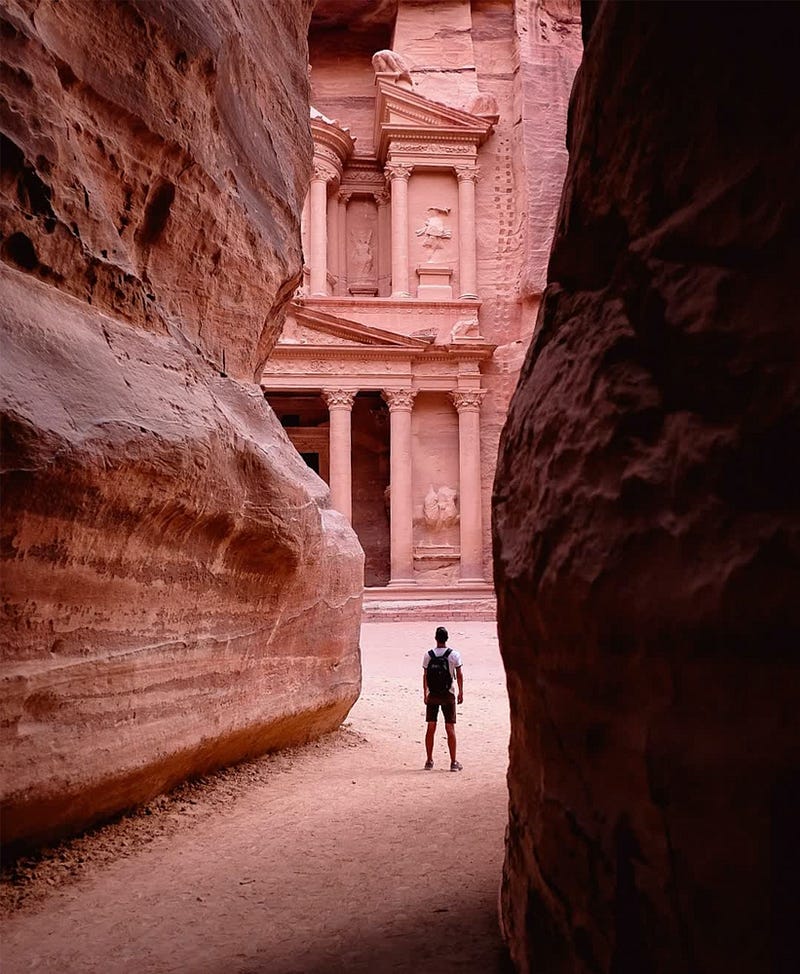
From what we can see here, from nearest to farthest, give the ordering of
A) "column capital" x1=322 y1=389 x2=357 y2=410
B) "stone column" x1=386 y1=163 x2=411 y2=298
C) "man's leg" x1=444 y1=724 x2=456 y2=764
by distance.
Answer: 1. "man's leg" x1=444 y1=724 x2=456 y2=764
2. "column capital" x1=322 y1=389 x2=357 y2=410
3. "stone column" x1=386 y1=163 x2=411 y2=298

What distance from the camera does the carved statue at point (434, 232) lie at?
932 inches

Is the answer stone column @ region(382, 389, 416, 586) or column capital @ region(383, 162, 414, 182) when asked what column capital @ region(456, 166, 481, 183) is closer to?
column capital @ region(383, 162, 414, 182)

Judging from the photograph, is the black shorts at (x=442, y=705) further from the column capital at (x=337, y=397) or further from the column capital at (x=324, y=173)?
the column capital at (x=324, y=173)

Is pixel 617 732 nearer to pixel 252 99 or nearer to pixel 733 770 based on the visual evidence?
pixel 733 770

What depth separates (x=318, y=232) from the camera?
23.6 metres

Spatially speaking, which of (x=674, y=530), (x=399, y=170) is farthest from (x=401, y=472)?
(x=674, y=530)

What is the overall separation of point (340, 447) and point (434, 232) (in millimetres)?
7411

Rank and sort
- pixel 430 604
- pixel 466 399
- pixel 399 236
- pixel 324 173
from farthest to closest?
pixel 324 173
pixel 399 236
pixel 466 399
pixel 430 604

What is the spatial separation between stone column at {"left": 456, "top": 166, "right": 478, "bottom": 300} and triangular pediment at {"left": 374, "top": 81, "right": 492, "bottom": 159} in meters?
1.05

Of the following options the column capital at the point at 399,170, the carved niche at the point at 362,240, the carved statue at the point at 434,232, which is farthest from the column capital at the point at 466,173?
the carved niche at the point at 362,240

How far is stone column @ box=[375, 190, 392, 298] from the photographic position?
84.3 ft

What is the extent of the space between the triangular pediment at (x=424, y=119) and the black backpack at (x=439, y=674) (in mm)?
20647

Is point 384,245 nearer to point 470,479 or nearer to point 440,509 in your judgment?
point 470,479

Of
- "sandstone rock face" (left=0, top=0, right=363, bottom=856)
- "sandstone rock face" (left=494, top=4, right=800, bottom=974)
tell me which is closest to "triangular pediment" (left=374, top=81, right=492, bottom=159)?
"sandstone rock face" (left=0, top=0, right=363, bottom=856)
